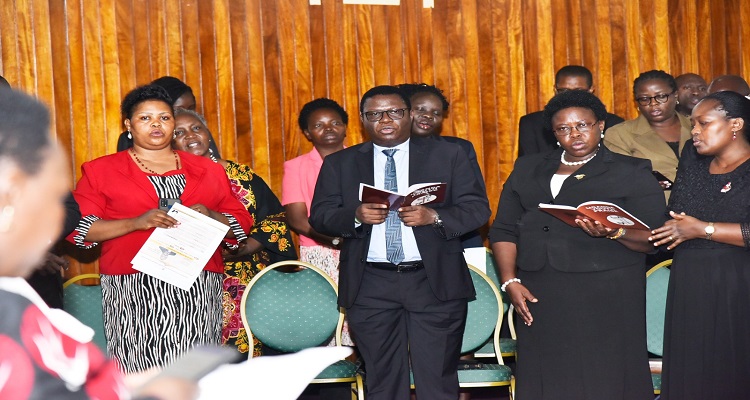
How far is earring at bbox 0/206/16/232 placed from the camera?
1294mm

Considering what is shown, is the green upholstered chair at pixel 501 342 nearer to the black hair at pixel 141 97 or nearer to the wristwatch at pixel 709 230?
the wristwatch at pixel 709 230

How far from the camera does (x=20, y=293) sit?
4.41 feet

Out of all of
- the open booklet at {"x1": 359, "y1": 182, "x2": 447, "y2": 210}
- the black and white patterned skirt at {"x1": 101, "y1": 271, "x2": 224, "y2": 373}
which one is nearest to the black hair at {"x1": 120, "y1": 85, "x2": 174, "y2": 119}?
the black and white patterned skirt at {"x1": 101, "y1": 271, "x2": 224, "y2": 373}

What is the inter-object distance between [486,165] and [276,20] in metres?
2.07

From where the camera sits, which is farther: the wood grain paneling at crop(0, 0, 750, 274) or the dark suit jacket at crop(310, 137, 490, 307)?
the wood grain paneling at crop(0, 0, 750, 274)

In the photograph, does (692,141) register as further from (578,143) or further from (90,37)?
Result: (90,37)

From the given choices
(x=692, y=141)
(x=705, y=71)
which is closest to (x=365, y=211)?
(x=692, y=141)

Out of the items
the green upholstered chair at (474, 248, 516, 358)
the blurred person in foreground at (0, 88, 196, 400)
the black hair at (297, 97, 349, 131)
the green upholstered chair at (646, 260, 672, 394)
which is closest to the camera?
the blurred person in foreground at (0, 88, 196, 400)

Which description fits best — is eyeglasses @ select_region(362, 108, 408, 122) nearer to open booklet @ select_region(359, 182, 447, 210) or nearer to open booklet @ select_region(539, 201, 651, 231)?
open booklet @ select_region(359, 182, 447, 210)

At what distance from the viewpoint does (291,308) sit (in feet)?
Answer: 17.9

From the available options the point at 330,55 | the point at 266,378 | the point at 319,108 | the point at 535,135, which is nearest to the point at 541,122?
the point at 535,135

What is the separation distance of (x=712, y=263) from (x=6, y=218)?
3.84 m

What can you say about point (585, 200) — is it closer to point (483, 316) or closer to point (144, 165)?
point (483, 316)

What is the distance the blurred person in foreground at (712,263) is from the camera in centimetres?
437
